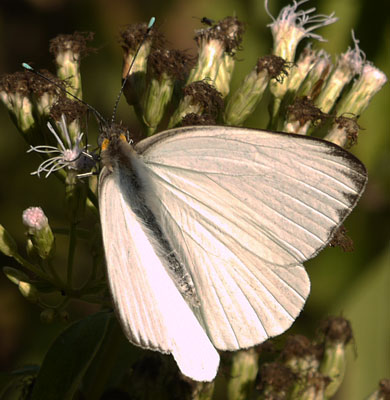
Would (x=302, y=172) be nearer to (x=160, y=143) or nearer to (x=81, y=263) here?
(x=160, y=143)

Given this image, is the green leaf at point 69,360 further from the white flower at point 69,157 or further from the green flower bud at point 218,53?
the green flower bud at point 218,53

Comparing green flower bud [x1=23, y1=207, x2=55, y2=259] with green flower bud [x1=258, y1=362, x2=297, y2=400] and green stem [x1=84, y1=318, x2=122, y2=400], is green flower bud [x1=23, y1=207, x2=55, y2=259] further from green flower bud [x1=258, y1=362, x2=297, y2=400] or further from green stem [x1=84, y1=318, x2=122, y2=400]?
green flower bud [x1=258, y1=362, x2=297, y2=400]

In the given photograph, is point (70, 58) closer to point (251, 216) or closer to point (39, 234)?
point (39, 234)

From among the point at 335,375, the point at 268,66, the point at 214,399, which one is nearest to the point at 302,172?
the point at 268,66

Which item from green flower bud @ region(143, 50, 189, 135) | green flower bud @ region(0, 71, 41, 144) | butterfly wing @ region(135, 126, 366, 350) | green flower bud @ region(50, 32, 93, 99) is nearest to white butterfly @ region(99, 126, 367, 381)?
butterfly wing @ region(135, 126, 366, 350)

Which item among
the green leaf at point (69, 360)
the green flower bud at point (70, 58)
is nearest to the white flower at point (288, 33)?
the green flower bud at point (70, 58)
